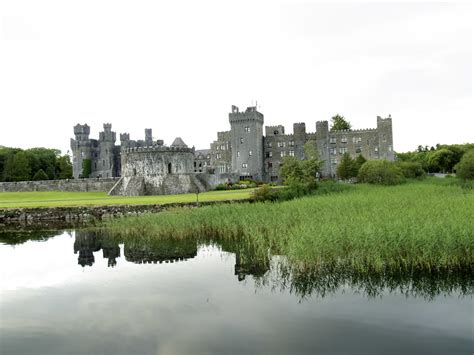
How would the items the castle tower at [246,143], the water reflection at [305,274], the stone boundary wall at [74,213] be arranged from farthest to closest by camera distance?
1. the castle tower at [246,143]
2. the stone boundary wall at [74,213]
3. the water reflection at [305,274]

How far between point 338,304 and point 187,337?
157 inches

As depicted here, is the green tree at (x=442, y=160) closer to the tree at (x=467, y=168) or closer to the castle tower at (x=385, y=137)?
the castle tower at (x=385, y=137)

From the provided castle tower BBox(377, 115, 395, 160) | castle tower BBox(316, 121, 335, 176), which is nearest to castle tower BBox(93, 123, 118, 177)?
castle tower BBox(316, 121, 335, 176)

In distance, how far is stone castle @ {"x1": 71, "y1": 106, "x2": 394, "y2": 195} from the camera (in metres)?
51.7

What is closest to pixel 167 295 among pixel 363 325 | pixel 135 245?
pixel 363 325

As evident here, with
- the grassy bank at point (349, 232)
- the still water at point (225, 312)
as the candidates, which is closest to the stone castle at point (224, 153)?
the grassy bank at point (349, 232)

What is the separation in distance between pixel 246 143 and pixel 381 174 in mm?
31227

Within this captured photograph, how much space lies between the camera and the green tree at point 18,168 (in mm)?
75438

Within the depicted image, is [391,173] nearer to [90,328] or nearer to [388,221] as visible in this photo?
[388,221]

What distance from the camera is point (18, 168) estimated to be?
7569 centimetres

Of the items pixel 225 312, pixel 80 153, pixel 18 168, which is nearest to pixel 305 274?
pixel 225 312

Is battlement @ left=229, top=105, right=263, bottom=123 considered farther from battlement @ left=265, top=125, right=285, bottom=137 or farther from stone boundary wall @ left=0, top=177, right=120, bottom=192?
stone boundary wall @ left=0, top=177, right=120, bottom=192

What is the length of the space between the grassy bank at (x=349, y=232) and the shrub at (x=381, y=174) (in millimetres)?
21851

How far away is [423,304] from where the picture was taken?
1156 centimetres
